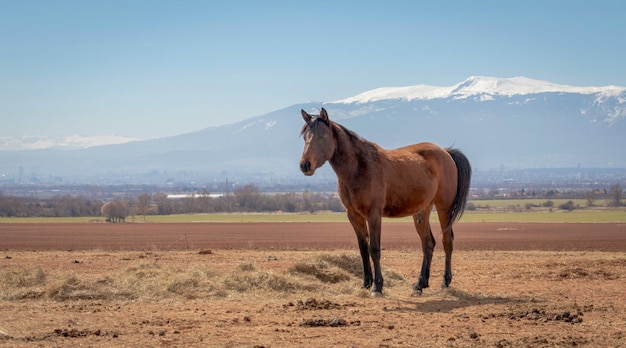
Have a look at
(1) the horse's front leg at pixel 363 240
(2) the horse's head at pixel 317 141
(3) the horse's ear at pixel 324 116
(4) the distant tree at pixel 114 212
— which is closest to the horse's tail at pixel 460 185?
(1) the horse's front leg at pixel 363 240

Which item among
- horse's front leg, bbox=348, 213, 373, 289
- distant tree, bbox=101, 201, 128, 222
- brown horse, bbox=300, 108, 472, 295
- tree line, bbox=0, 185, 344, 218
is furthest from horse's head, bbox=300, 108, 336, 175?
tree line, bbox=0, 185, 344, 218

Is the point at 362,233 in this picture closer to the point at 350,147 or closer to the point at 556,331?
the point at 350,147

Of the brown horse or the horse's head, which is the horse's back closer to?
the brown horse

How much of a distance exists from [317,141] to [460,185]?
→ 3.66 metres

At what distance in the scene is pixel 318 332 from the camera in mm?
10414

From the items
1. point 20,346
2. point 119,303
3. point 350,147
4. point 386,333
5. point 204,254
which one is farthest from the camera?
point 204,254

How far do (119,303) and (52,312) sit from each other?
4.39 ft

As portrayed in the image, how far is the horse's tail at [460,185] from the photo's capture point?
15867 millimetres

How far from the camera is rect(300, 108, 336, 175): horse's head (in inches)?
540

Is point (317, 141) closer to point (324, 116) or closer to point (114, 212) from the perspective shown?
point (324, 116)

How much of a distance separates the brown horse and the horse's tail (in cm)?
2

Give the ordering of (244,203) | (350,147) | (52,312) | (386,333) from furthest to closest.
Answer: (244,203), (350,147), (52,312), (386,333)

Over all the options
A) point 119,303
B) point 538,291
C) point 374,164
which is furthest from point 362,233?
point 119,303

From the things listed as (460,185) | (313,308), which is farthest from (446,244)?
Result: (313,308)
